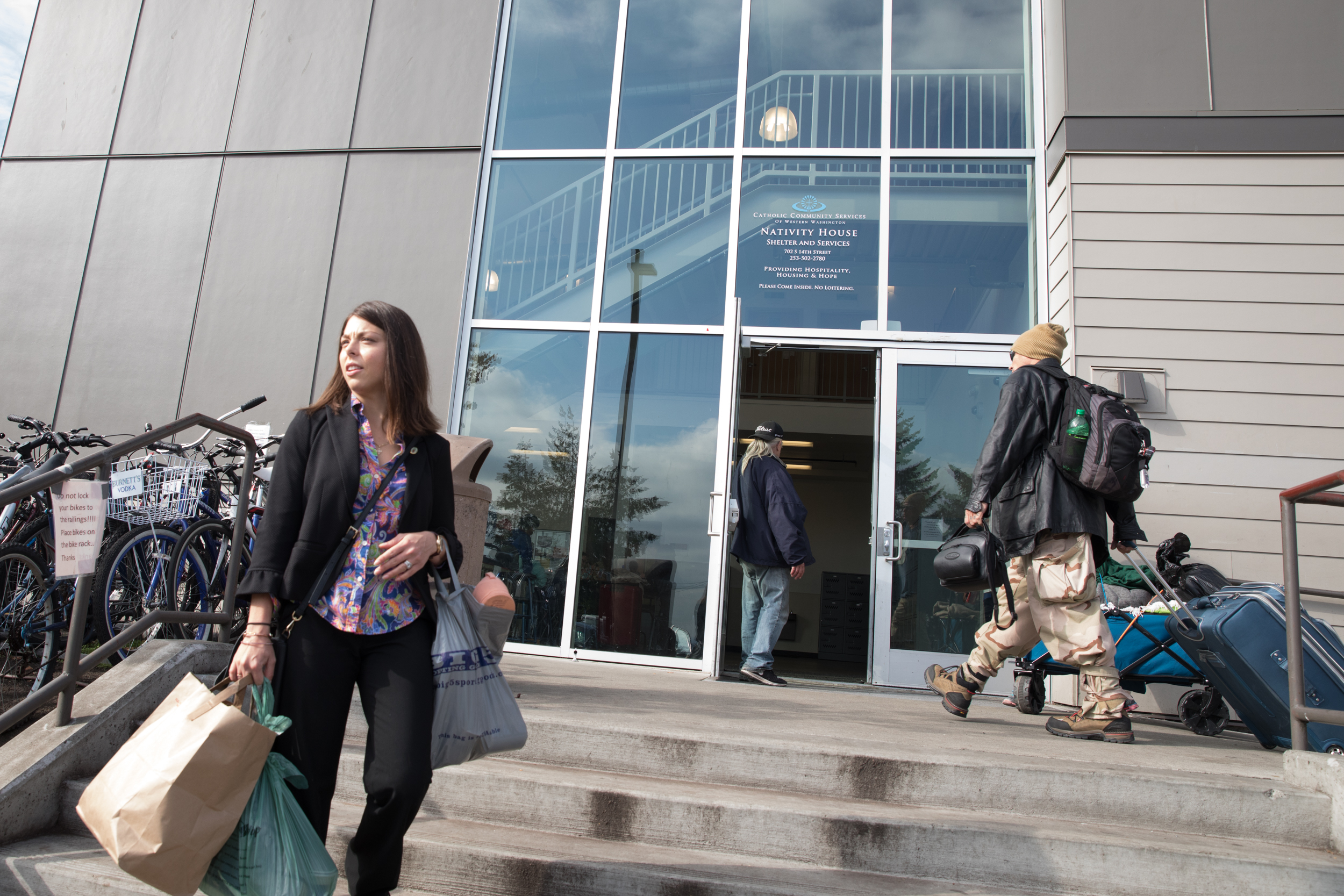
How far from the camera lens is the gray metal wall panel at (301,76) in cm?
734

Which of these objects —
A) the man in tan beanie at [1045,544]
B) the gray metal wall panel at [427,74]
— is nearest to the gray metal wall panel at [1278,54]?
the man in tan beanie at [1045,544]

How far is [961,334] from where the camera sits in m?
6.27

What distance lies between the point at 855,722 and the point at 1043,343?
6.95ft

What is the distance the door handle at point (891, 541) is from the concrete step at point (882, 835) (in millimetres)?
3024

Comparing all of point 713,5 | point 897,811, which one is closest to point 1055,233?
point 713,5

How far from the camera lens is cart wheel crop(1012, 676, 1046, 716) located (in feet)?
15.0

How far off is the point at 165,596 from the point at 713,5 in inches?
247

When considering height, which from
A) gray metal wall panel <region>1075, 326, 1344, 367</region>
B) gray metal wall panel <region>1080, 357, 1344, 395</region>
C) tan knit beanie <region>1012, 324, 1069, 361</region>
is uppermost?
gray metal wall panel <region>1075, 326, 1344, 367</region>

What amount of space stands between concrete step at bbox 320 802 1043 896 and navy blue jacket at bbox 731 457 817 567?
321 centimetres

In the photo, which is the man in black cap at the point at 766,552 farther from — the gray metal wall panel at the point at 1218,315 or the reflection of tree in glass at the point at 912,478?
the gray metal wall panel at the point at 1218,315

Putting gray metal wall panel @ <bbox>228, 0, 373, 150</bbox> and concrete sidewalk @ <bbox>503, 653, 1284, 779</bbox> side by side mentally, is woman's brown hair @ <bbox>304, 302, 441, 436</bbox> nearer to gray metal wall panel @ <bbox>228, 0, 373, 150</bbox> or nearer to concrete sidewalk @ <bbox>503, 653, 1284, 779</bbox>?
concrete sidewalk @ <bbox>503, 653, 1284, 779</bbox>

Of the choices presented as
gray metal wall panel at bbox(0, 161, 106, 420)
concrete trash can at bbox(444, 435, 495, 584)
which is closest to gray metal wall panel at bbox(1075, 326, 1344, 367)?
concrete trash can at bbox(444, 435, 495, 584)

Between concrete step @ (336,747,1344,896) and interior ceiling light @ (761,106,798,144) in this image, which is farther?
interior ceiling light @ (761,106,798,144)

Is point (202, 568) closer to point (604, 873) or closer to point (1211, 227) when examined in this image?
point (604, 873)
